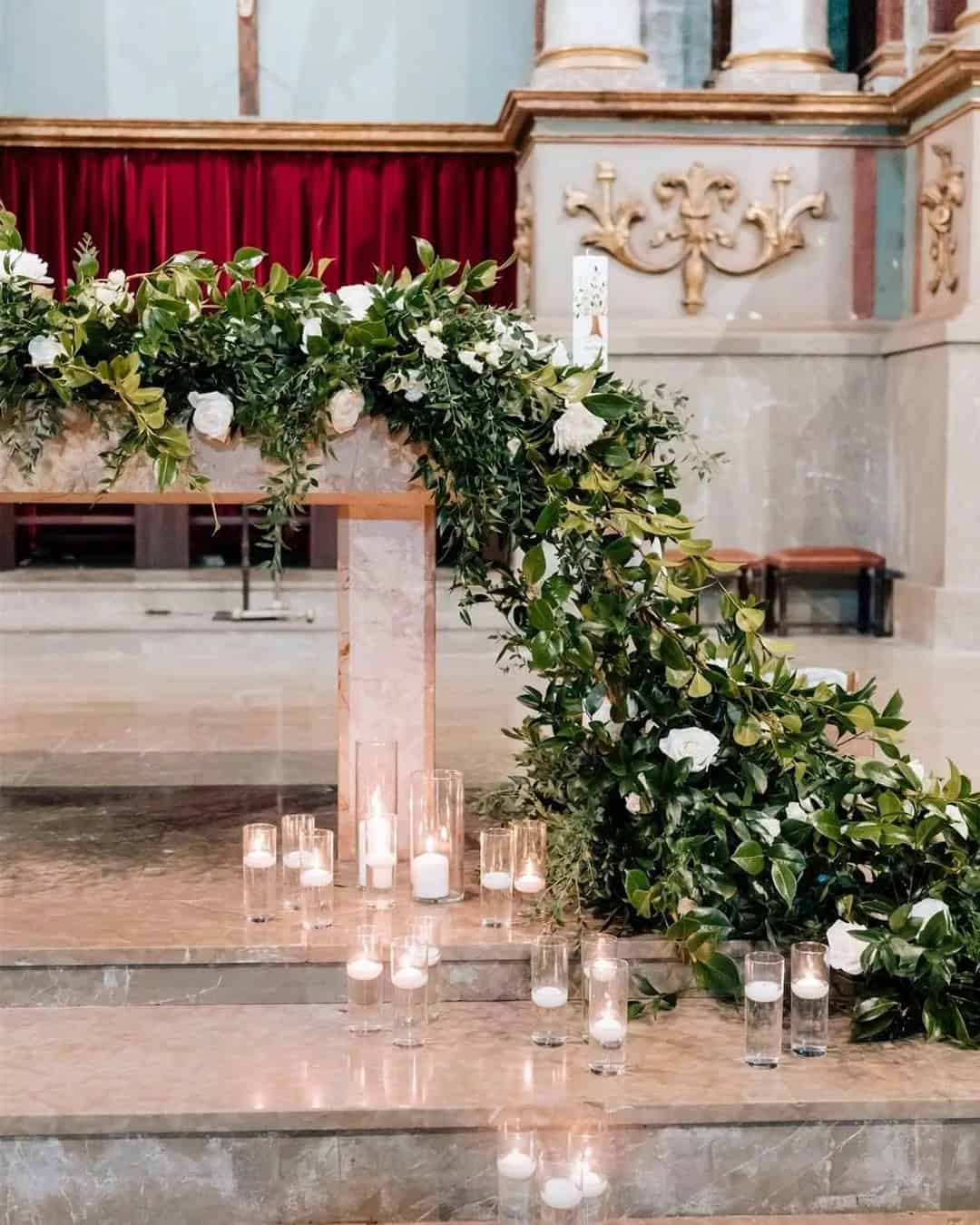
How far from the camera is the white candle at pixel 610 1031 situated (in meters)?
3.44

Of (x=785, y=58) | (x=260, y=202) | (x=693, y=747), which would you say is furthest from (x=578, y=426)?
(x=260, y=202)

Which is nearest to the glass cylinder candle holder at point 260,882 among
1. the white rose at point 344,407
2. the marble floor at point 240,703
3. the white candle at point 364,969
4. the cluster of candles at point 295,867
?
the cluster of candles at point 295,867

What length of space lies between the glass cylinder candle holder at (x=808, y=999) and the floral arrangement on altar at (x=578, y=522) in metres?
0.24

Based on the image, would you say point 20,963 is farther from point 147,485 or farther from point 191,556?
point 191,556

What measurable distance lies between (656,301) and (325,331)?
6511mm

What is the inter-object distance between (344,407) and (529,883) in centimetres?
123

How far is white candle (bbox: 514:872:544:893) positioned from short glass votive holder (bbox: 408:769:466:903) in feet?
0.60

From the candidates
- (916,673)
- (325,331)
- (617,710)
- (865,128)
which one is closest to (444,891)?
Result: (617,710)

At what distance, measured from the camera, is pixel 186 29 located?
1220 cm

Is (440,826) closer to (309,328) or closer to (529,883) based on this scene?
(529,883)

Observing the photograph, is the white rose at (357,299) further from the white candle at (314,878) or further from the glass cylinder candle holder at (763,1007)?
the glass cylinder candle holder at (763,1007)

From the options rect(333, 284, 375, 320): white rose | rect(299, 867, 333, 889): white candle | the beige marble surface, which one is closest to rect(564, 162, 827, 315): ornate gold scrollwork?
rect(333, 284, 375, 320): white rose

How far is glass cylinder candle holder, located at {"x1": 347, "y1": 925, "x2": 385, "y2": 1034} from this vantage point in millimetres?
3590

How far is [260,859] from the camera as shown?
4.05 metres
